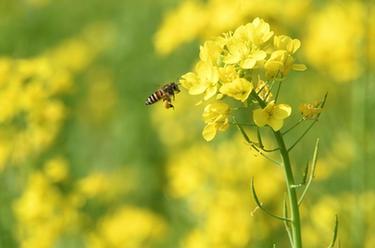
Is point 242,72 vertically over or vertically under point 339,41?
under

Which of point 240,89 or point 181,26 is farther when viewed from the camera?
point 181,26

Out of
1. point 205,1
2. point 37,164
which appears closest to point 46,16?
point 205,1

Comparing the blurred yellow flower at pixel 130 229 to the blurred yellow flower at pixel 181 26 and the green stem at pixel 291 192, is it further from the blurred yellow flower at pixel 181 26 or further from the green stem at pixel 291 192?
the green stem at pixel 291 192

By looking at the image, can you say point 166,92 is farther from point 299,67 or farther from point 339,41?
point 339,41

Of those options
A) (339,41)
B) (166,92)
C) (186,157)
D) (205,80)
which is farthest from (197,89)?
(186,157)

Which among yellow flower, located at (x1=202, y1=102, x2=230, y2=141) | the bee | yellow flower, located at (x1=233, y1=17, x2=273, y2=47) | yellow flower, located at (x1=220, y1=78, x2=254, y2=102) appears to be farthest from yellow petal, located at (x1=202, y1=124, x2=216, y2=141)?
the bee

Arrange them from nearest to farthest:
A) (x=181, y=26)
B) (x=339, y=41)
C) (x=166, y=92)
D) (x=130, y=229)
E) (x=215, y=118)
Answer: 1. (x=215, y=118)
2. (x=166, y=92)
3. (x=181, y=26)
4. (x=339, y=41)
5. (x=130, y=229)

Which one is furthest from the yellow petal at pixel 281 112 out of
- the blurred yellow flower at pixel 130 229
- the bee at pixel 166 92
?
the blurred yellow flower at pixel 130 229

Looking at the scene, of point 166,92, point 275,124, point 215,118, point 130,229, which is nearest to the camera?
point 275,124
